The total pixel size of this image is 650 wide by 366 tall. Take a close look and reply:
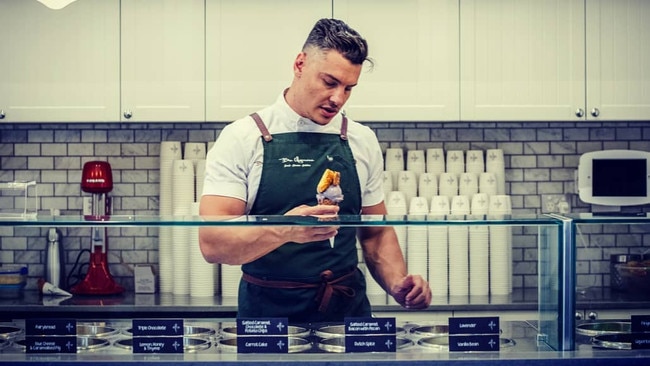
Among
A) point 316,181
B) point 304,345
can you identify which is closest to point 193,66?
point 316,181

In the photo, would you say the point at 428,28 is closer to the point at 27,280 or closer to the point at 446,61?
the point at 446,61

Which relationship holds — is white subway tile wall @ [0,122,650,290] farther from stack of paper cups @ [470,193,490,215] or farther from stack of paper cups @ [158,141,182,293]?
stack of paper cups @ [470,193,490,215]

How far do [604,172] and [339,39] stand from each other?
89.7 inches

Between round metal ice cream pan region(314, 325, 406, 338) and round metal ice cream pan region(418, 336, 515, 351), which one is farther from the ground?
round metal ice cream pan region(314, 325, 406, 338)

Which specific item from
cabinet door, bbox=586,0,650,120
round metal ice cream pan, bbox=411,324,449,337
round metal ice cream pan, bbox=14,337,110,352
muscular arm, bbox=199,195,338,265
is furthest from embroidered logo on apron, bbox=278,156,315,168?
cabinet door, bbox=586,0,650,120

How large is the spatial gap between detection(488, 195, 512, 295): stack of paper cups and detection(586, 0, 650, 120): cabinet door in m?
0.59

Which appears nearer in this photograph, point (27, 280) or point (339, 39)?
point (339, 39)

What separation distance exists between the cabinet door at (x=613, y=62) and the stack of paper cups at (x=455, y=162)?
0.62 metres

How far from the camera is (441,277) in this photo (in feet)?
8.42

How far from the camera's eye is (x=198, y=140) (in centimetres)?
459

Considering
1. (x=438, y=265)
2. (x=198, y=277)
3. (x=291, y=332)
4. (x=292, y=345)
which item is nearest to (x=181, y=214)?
(x=198, y=277)

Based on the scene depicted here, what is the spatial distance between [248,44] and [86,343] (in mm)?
2265

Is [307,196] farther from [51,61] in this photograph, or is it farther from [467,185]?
[51,61]

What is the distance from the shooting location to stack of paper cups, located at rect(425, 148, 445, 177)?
443 cm
